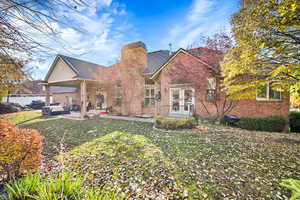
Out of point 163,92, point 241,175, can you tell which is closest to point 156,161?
point 241,175

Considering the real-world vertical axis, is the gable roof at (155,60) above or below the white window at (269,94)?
above

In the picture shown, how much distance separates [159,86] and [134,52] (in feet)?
15.1

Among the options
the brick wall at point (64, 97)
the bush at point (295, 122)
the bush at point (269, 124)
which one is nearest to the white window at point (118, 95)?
the brick wall at point (64, 97)

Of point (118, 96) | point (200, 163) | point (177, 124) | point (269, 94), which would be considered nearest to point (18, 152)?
point (200, 163)

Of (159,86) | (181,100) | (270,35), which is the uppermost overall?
(270,35)

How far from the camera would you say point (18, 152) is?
2.67m

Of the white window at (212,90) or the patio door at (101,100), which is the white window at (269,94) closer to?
the white window at (212,90)

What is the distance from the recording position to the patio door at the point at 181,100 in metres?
10.7

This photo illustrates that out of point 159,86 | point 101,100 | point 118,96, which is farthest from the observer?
point 101,100

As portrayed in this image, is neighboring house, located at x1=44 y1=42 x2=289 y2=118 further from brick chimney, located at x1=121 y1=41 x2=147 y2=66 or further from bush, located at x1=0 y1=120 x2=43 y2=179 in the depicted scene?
bush, located at x1=0 y1=120 x2=43 y2=179

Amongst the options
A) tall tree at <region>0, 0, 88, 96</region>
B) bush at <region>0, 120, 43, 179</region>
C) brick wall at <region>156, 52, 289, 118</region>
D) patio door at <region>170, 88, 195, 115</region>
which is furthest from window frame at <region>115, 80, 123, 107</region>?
tall tree at <region>0, 0, 88, 96</region>

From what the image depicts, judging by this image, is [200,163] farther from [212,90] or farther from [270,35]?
[212,90]

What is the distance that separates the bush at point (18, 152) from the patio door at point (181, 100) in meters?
9.67

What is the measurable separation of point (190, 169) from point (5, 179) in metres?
4.60
